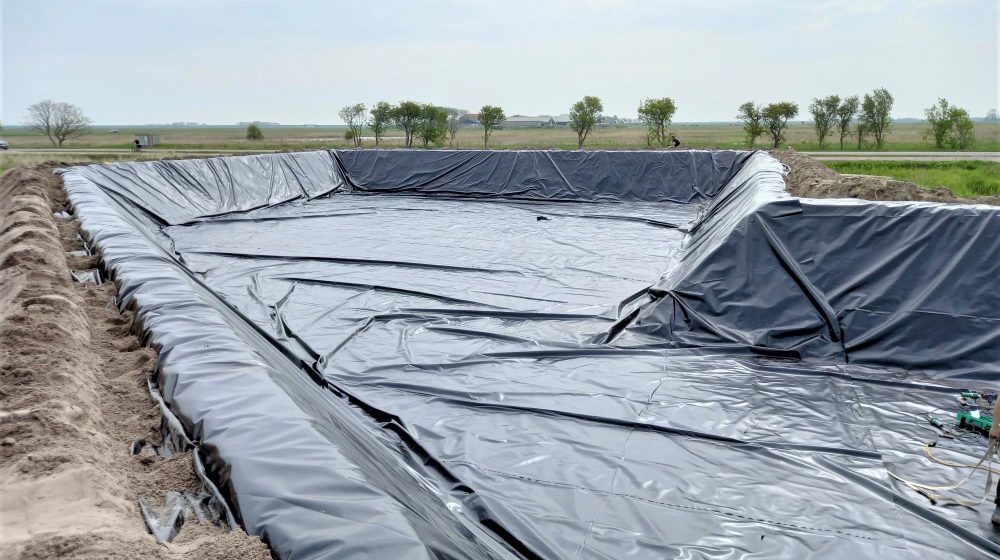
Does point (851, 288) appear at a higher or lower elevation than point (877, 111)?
lower

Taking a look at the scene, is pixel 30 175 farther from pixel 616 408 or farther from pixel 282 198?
pixel 616 408

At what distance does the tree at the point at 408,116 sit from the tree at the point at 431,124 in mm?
115

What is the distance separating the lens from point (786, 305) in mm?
3818

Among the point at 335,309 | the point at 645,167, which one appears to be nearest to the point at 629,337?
the point at 335,309

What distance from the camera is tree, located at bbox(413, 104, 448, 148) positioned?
24719 millimetres

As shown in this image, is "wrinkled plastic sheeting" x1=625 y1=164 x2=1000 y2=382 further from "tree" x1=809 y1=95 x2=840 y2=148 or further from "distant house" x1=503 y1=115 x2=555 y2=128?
"distant house" x1=503 y1=115 x2=555 y2=128

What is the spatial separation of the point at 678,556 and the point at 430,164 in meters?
11.0

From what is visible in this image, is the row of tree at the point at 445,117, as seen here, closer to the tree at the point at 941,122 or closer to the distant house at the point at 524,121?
the tree at the point at 941,122

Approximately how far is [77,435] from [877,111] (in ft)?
103

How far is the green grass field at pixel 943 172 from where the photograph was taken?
1024 cm

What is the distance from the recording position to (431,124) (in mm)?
25438

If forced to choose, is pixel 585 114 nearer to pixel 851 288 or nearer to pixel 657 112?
pixel 657 112

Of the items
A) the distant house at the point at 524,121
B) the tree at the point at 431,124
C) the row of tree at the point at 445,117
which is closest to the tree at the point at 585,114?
the row of tree at the point at 445,117

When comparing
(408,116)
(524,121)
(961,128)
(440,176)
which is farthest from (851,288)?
(524,121)
